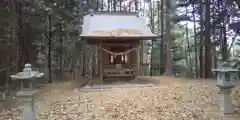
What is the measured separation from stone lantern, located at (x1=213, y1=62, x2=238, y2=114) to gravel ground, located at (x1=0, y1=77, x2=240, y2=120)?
22cm

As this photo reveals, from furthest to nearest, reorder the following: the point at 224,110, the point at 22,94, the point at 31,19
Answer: the point at 31,19 < the point at 224,110 < the point at 22,94

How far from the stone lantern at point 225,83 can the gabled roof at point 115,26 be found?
5782 mm

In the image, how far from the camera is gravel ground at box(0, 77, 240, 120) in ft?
22.1

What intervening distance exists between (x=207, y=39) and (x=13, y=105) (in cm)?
1132

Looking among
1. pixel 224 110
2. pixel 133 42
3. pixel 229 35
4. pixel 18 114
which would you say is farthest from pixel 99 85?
pixel 229 35

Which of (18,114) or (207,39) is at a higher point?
(207,39)

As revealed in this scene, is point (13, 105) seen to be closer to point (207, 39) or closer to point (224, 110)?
point (224, 110)

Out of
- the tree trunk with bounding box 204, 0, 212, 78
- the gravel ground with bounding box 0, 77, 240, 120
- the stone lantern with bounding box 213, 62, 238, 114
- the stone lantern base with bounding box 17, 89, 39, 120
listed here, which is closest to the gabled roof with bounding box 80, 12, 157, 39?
the gravel ground with bounding box 0, 77, 240, 120

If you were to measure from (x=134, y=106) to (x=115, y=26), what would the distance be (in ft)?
19.9

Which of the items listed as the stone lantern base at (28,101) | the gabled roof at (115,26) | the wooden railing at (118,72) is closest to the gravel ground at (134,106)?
the stone lantern base at (28,101)

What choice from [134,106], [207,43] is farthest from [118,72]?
[207,43]

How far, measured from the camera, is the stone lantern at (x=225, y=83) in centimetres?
661

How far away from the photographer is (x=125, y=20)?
543 inches

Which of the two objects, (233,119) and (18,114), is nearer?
(233,119)
